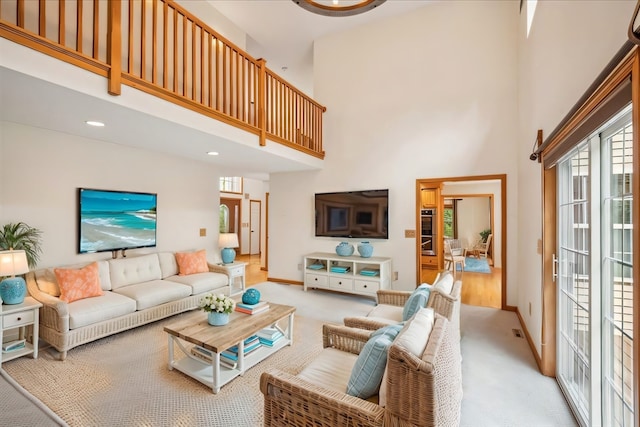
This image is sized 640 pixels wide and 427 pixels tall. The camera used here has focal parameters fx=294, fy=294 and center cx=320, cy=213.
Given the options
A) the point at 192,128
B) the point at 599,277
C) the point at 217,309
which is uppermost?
the point at 192,128

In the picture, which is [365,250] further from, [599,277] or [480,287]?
[599,277]

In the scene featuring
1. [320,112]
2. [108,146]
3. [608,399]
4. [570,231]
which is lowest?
[608,399]

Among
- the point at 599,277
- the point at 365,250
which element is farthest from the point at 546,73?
the point at 365,250

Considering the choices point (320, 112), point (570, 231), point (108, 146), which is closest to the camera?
point (570, 231)

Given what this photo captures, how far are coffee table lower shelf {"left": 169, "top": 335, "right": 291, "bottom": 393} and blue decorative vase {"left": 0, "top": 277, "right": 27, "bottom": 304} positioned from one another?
5.18 feet

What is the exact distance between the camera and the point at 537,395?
2.24 meters

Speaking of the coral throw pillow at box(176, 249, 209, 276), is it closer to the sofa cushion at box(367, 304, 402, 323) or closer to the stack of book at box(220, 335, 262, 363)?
the stack of book at box(220, 335, 262, 363)

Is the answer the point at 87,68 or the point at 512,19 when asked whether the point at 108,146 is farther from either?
the point at 512,19

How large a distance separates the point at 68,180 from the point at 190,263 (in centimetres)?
181

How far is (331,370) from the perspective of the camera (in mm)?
1829

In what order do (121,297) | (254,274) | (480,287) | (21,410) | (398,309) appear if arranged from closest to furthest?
(21,410)
(398,309)
(121,297)
(480,287)
(254,274)

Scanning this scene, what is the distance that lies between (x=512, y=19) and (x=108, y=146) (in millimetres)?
5954

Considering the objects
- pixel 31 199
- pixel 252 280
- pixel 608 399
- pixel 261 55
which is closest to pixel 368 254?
pixel 252 280

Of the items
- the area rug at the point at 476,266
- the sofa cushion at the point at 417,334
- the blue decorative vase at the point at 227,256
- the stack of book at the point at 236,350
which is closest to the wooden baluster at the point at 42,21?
the stack of book at the point at 236,350
